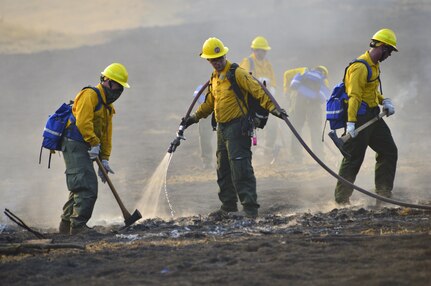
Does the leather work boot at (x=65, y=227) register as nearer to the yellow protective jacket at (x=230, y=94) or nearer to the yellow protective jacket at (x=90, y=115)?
the yellow protective jacket at (x=90, y=115)

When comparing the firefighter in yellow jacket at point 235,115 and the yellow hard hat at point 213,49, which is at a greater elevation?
the yellow hard hat at point 213,49

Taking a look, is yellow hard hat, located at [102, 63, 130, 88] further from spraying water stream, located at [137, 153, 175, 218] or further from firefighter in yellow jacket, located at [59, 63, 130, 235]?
spraying water stream, located at [137, 153, 175, 218]

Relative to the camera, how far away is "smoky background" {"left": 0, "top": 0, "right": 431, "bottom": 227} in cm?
1412

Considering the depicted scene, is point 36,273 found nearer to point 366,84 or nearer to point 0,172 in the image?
point 366,84

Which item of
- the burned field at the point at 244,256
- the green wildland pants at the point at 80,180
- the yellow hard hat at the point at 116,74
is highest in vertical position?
the yellow hard hat at the point at 116,74

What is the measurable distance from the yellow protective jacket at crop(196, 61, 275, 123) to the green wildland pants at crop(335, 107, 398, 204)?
1.27m

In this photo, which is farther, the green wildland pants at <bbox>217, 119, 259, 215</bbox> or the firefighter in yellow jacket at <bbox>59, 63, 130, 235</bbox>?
the green wildland pants at <bbox>217, 119, 259, 215</bbox>

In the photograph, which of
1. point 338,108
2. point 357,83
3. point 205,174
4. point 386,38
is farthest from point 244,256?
point 205,174

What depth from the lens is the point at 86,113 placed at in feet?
29.9

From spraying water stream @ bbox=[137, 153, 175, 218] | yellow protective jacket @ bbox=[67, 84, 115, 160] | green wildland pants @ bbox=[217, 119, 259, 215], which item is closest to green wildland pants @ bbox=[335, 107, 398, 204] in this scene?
green wildland pants @ bbox=[217, 119, 259, 215]

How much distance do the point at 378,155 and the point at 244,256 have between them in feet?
13.6

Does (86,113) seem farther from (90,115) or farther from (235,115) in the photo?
(235,115)

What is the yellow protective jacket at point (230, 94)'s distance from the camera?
9.71m

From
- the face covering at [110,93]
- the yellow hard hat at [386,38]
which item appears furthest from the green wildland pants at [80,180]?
the yellow hard hat at [386,38]
